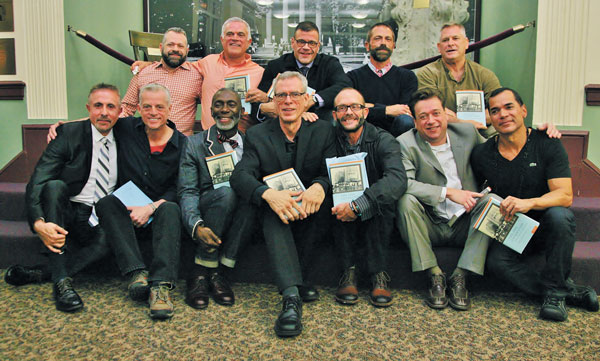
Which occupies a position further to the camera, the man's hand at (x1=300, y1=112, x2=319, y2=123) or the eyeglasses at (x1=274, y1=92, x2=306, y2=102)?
the man's hand at (x1=300, y1=112, x2=319, y2=123)

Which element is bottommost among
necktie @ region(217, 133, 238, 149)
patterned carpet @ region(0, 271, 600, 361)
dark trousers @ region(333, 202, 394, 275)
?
patterned carpet @ region(0, 271, 600, 361)

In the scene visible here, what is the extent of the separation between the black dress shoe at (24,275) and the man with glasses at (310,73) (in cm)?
180

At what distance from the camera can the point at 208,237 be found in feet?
7.95

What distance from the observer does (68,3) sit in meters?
4.20

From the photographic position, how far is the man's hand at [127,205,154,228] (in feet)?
8.15

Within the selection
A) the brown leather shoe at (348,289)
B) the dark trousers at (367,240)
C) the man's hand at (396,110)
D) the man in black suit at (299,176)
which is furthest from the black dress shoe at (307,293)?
→ the man's hand at (396,110)

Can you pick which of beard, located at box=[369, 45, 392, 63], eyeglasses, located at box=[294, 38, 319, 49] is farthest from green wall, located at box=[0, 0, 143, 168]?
beard, located at box=[369, 45, 392, 63]

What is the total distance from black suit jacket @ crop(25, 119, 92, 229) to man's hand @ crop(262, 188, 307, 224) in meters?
1.18

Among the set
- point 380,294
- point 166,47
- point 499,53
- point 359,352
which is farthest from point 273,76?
point 499,53

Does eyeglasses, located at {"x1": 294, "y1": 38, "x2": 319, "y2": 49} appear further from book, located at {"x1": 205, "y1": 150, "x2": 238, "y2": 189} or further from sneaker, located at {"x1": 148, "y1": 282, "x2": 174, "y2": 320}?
sneaker, located at {"x1": 148, "y1": 282, "x2": 174, "y2": 320}

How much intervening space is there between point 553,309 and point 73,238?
2740 mm

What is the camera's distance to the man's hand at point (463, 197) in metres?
2.46

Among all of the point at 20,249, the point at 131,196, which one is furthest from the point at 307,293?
the point at 20,249

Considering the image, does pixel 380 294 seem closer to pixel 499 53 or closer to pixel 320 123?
pixel 320 123
